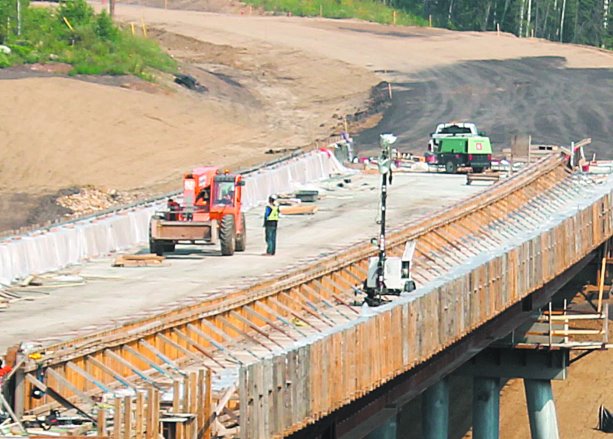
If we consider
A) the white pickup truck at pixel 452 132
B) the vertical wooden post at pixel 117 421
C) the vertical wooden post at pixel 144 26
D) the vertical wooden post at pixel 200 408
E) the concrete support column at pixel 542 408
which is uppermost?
the vertical wooden post at pixel 117 421

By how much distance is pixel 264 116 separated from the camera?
89375mm

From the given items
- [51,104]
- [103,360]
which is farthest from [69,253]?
[51,104]

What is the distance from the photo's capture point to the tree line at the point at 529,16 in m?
142

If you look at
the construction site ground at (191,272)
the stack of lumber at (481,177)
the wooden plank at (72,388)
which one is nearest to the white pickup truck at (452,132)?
the stack of lumber at (481,177)

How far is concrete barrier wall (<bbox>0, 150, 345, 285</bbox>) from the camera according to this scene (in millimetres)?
40375

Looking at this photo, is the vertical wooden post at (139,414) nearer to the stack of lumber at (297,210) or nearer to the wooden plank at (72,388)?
the wooden plank at (72,388)

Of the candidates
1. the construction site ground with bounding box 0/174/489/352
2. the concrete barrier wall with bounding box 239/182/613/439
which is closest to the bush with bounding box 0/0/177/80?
the construction site ground with bounding box 0/174/489/352

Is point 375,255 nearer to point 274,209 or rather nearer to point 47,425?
point 274,209

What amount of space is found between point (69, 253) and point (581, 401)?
51.2ft

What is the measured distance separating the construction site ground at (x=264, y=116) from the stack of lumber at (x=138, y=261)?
508 mm

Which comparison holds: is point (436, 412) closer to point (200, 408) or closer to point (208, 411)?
point (208, 411)

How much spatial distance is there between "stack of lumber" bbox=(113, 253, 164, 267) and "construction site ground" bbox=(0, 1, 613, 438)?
0.51 meters

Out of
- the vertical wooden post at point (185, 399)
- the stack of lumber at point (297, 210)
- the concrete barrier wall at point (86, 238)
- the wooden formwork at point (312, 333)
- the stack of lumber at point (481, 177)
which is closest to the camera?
the vertical wooden post at point (185, 399)

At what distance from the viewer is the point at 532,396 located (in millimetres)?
43688
